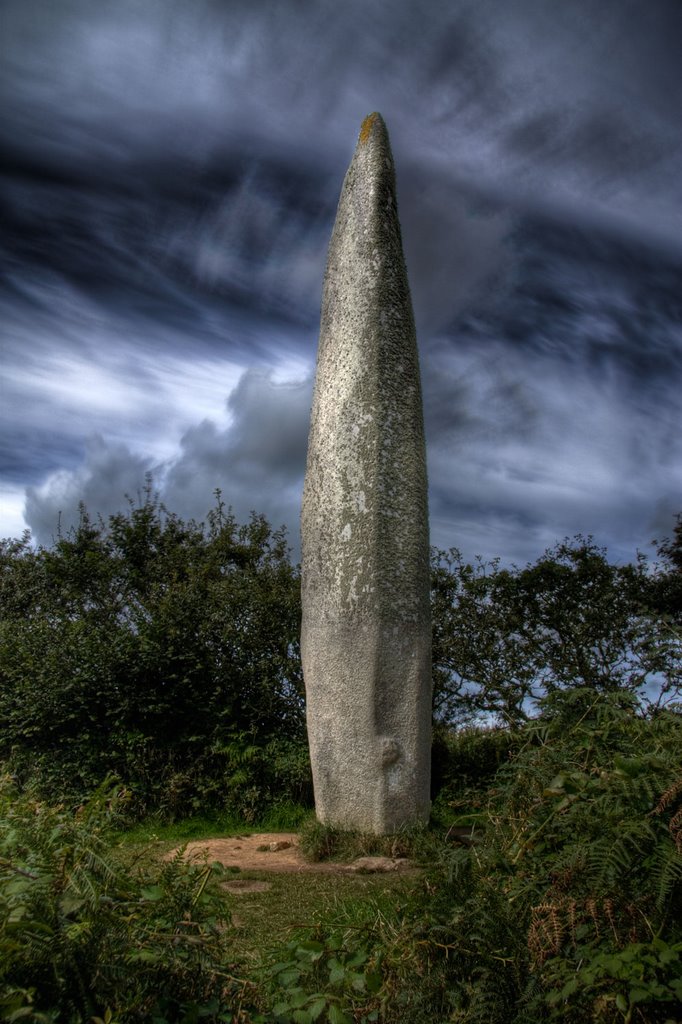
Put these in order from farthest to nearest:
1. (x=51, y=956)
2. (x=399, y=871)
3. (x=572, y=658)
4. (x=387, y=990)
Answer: (x=572, y=658)
(x=399, y=871)
(x=387, y=990)
(x=51, y=956)

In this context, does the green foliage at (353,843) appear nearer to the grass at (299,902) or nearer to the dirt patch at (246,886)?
the grass at (299,902)

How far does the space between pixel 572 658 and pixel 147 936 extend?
391 inches

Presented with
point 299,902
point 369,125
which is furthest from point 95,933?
point 369,125

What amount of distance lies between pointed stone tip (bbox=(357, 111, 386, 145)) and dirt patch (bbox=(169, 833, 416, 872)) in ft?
24.0

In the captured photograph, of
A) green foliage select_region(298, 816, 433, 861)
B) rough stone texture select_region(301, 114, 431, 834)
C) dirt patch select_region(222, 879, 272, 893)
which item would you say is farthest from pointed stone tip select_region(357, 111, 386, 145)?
dirt patch select_region(222, 879, 272, 893)

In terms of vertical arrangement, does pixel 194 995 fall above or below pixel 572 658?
below

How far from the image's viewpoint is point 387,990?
304 centimetres

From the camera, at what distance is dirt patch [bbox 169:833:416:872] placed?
6.98m

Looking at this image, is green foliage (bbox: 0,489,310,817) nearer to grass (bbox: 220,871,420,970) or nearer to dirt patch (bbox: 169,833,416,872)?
dirt patch (bbox: 169,833,416,872)

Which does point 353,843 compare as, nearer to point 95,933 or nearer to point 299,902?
point 299,902

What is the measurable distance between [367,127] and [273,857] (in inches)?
299

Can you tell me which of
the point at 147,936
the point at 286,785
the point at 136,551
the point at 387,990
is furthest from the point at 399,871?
the point at 136,551

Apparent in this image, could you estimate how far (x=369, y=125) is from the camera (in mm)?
9258

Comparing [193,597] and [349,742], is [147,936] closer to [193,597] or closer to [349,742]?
[349,742]
